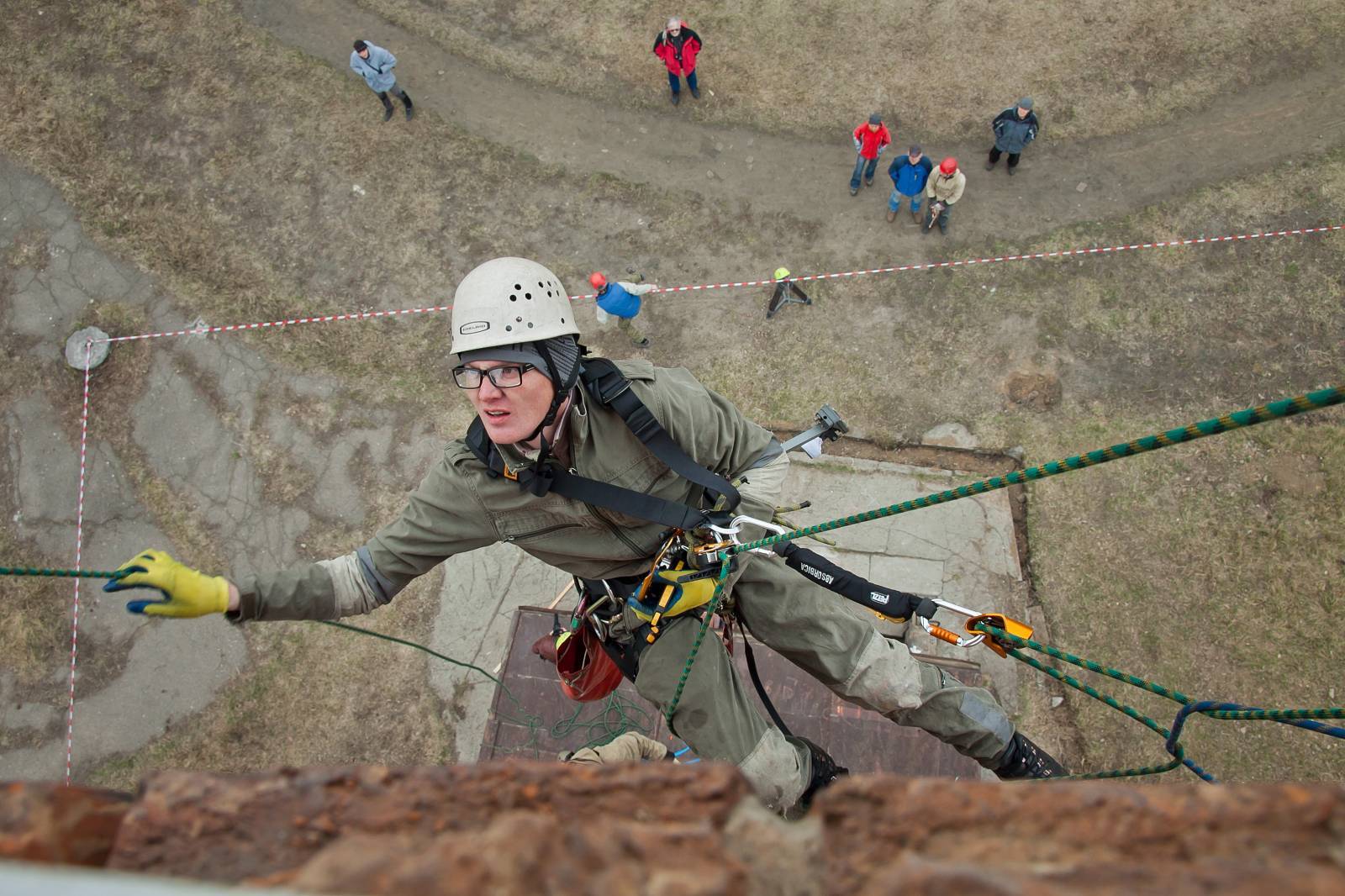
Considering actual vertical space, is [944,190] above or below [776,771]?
above

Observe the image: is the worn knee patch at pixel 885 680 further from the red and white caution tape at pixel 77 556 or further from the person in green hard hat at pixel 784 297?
the red and white caution tape at pixel 77 556

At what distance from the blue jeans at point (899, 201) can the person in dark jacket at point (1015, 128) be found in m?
0.90

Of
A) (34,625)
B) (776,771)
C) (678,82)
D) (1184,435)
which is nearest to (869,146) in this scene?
(678,82)

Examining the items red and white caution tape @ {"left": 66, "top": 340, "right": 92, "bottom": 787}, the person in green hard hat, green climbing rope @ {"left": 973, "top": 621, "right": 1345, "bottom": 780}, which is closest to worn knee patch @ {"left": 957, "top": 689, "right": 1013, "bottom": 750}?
green climbing rope @ {"left": 973, "top": 621, "right": 1345, "bottom": 780}

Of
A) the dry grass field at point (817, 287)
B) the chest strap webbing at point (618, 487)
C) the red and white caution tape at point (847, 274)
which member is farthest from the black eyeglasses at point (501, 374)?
the red and white caution tape at point (847, 274)

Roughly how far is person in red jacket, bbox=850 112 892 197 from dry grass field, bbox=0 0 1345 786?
767mm

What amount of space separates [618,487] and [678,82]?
635cm

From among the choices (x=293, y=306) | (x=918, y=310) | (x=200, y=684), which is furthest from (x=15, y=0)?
(x=918, y=310)

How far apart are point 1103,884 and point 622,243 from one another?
25.6ft

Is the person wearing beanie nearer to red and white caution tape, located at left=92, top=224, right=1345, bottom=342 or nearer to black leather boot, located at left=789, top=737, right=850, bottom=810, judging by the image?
black leather boot, located at left=789, top=737, right=850, bottom=810

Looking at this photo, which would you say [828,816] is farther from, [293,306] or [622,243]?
[293,306]

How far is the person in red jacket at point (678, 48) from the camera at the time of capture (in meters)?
8.64

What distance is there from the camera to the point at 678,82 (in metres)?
9.03

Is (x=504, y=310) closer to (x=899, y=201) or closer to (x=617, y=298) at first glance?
(x=617, y=298)
